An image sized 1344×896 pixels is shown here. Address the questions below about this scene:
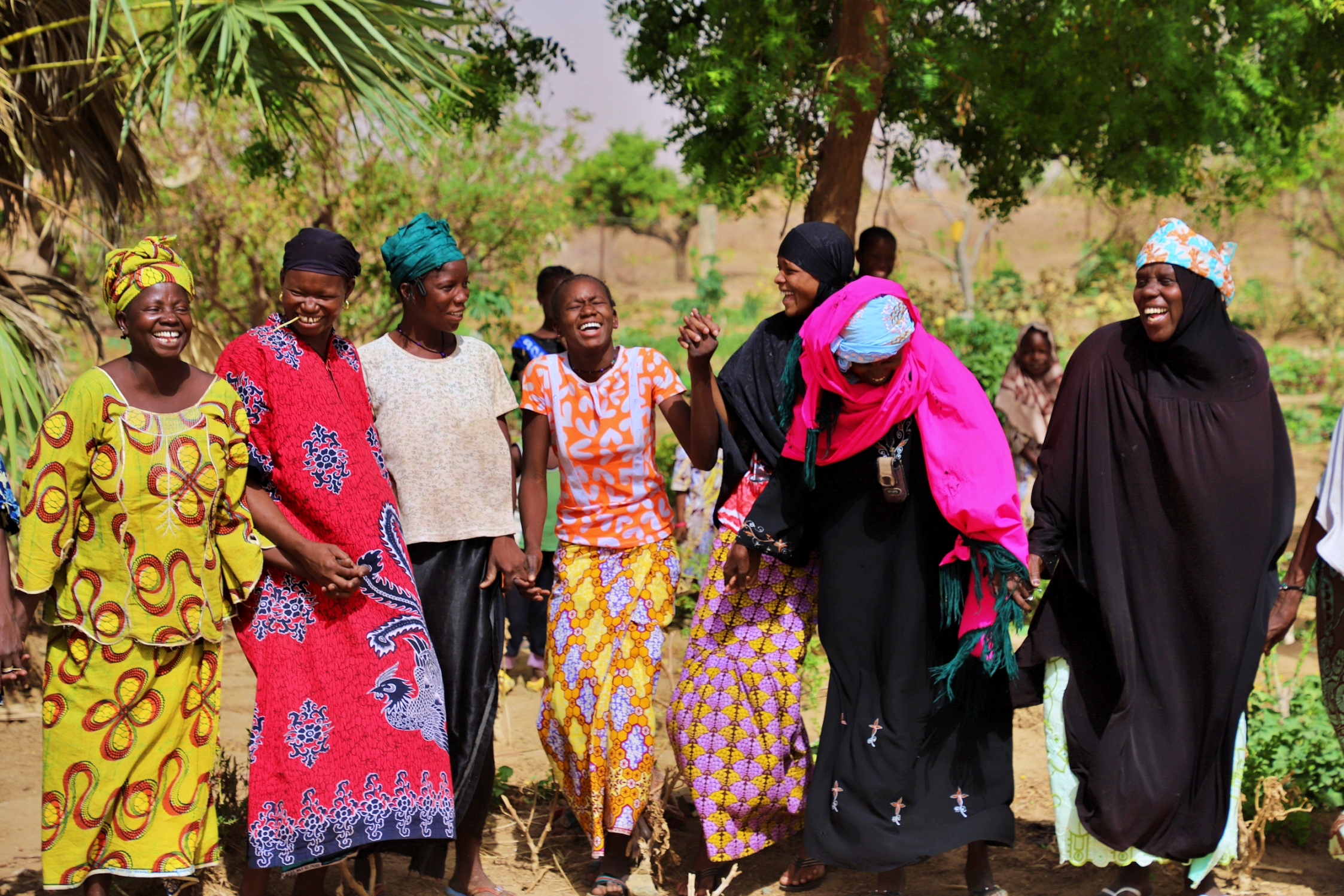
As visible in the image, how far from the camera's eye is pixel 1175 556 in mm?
3533

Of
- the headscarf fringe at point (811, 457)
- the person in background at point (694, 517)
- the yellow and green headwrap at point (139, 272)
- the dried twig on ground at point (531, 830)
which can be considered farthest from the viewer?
the person in background at point (694, 517)

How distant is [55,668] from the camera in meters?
3.24

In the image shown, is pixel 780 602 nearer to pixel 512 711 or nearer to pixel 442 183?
pixel 512 711

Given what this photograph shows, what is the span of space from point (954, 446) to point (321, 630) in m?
1.81

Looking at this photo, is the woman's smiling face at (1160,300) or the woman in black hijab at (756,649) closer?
the woman's smiling face at (1160,300)

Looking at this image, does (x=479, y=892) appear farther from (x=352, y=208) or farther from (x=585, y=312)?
(x=352, y=208)

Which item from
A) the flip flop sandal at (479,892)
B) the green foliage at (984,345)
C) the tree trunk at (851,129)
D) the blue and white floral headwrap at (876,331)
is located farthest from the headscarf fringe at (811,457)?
the green foliage at (984,345)

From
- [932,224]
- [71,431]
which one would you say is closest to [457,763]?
[71,431]

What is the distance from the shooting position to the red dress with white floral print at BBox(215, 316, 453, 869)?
131 inches

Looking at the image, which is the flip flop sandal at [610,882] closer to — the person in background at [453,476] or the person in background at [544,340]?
the person in background at [453,476]

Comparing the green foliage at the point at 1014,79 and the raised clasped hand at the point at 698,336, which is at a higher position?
the green foliage at the point at 1014,79

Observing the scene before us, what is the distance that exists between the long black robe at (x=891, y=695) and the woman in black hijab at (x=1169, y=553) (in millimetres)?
261

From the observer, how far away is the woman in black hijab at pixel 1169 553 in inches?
137

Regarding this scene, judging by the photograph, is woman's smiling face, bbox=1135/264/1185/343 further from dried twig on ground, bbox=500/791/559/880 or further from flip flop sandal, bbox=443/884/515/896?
flip flop sandal, bbox=443/884/515/896
